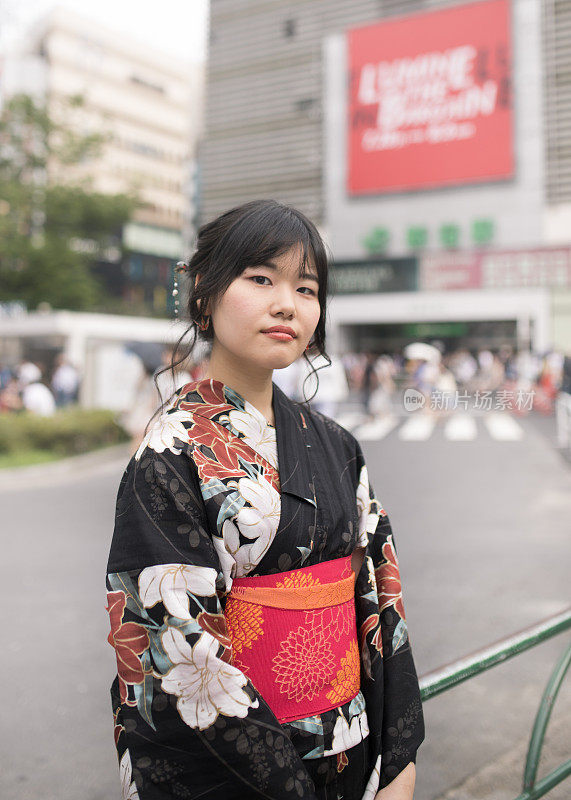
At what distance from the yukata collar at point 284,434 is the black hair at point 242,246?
0.09 meters

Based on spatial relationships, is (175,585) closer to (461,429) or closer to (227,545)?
(227,545)

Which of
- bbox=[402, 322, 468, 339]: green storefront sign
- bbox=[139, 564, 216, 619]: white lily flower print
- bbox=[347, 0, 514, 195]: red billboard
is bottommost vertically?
bbox=[139, 564, 216, 619]: white lily flower print

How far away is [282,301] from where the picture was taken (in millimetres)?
1115

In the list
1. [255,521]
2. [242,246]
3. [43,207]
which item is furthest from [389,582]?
[43,207]

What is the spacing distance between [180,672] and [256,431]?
393mm

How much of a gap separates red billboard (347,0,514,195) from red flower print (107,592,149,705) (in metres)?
25.9

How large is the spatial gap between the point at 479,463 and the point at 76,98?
56.9ft

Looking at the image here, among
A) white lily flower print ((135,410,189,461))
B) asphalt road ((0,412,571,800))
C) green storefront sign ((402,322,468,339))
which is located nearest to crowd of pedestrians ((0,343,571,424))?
white lily flower print ((135,410,189,461))

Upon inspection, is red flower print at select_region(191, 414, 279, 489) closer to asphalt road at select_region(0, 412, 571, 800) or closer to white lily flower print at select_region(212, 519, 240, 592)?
white lily flower print at select_region(212, 519, 240, 592)

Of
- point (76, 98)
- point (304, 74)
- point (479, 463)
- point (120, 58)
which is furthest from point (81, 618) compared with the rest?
point (120, 58)

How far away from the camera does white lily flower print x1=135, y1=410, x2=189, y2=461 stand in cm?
105

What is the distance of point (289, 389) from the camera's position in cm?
660

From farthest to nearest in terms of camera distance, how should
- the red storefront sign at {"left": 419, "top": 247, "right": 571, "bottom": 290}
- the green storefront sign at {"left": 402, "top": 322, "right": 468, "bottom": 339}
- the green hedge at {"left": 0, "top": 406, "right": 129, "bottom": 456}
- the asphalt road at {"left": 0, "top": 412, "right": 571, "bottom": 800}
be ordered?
the green storefront sign at {"left": 402, "top": 322, "right": 468, "bottom": 339} → the green hedge at {"left": 0, "top": 406, "right": 129, "bottom": 456} → the red storefront sign at {"left": 419, "top": 247, "right": 571, "bottom": 290} → the asphalt road at {"left": 0, "top": 412, "right": 571, "bottom": 800}

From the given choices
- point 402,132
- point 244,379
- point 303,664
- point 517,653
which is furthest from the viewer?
point 402,132
